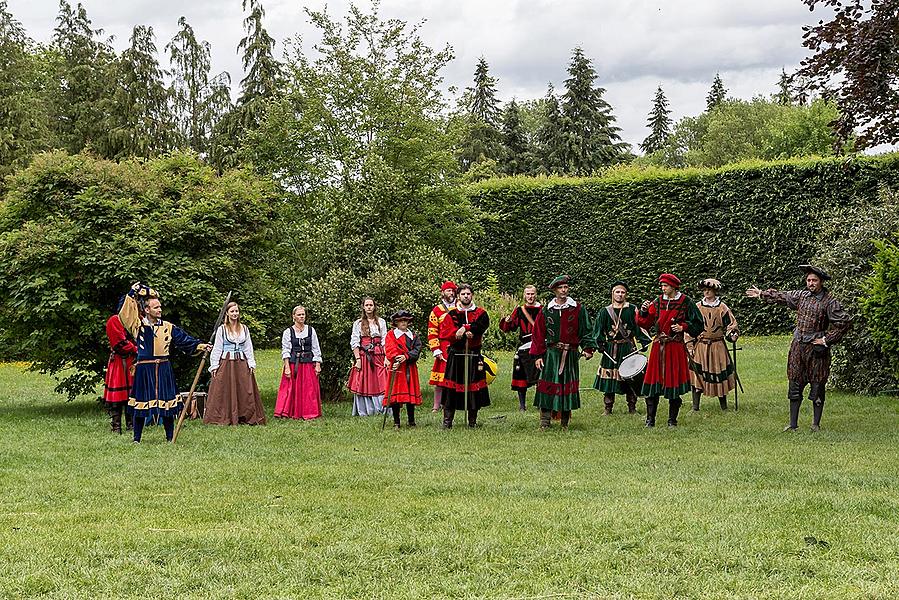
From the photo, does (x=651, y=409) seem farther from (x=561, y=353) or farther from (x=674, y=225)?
(x=674, y=225)

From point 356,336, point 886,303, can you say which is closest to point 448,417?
point 356,336

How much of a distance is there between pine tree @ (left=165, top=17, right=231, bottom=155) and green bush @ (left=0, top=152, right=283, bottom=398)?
22.1 metres

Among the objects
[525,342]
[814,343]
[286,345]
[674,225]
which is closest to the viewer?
[814,343]

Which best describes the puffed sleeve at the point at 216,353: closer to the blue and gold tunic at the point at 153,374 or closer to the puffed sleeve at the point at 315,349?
the puffed sleeve at the point at 315,349

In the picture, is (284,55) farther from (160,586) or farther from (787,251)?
(160,586)

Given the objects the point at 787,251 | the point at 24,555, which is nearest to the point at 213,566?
the point at 24,555

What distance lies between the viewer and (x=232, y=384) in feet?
41.2

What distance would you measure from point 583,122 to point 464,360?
3325 centimetres

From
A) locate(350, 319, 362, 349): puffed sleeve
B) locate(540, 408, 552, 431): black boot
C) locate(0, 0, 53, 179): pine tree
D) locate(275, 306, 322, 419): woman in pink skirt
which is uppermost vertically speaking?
locate(0, 0, 53, 179): pine tree

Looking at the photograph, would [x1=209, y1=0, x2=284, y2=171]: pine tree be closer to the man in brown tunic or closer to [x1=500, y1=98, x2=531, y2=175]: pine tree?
[x1=500, y1=98, x2=531, y2=175]: pine tree

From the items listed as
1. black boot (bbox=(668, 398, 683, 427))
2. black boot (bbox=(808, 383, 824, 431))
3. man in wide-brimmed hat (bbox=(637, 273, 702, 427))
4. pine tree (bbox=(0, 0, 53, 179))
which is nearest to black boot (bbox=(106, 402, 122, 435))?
man in wide-brimmed hat (bbox=(637, 273, 702, 427))

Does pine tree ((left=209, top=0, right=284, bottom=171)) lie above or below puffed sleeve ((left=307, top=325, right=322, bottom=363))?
above

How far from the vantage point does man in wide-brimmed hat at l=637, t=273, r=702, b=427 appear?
451 inches

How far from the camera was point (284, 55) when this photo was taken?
1730cm
